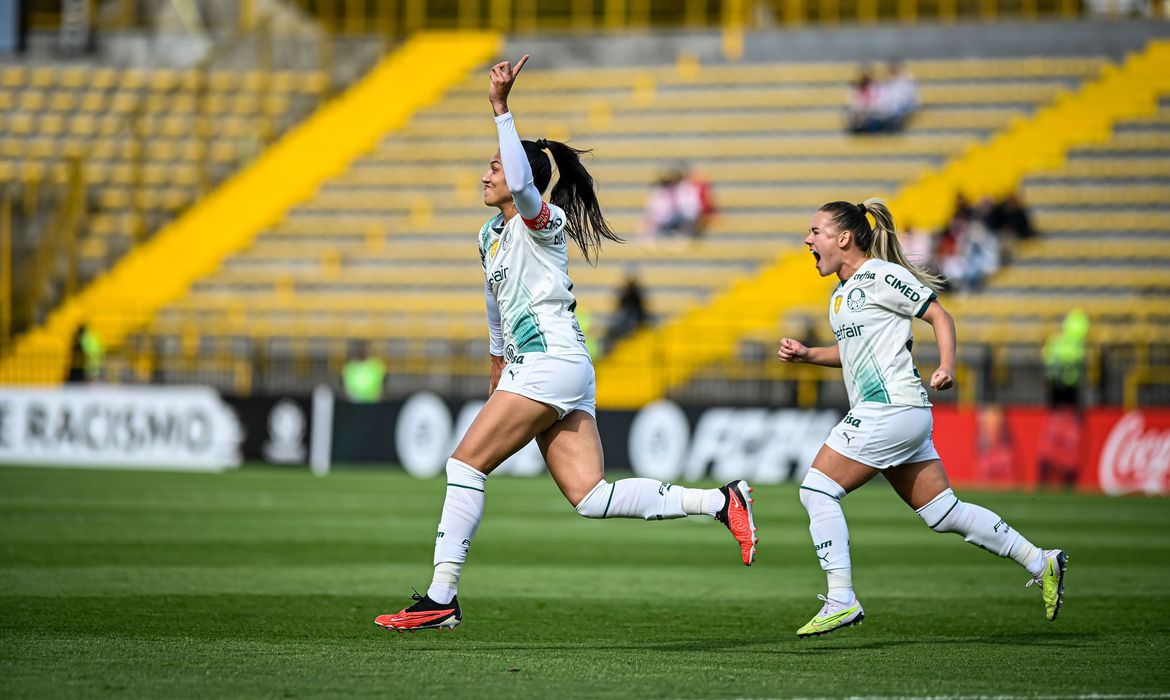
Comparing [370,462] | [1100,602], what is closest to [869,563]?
[1100,602]

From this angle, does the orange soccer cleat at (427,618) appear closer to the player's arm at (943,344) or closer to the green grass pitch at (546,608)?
the green grass pitch at (546,608)

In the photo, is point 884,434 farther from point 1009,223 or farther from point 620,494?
point 1009,223

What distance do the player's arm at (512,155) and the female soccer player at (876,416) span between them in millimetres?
1651

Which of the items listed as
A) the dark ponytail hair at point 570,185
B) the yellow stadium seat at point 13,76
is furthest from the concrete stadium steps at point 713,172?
the dark ponytail hair at point 570,185

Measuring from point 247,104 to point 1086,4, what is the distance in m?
17.9

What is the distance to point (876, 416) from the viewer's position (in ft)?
27.3

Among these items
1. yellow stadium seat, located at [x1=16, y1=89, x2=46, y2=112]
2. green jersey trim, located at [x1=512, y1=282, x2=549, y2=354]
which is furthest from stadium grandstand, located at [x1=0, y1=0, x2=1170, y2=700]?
yellow stadium seat, located at [x1=16, y1=89, x2=46, y2=112]

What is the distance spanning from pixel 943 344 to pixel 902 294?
0.36 meters

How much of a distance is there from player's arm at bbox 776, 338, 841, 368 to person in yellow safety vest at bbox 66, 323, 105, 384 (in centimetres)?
2063

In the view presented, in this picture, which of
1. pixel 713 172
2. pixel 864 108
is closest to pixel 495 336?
pixel 713 172

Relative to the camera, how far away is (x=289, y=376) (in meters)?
29.2

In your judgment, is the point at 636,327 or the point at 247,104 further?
the point at 247,104

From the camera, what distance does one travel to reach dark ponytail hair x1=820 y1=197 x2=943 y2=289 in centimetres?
865

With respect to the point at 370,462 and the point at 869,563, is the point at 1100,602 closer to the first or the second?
the point at 869,563
